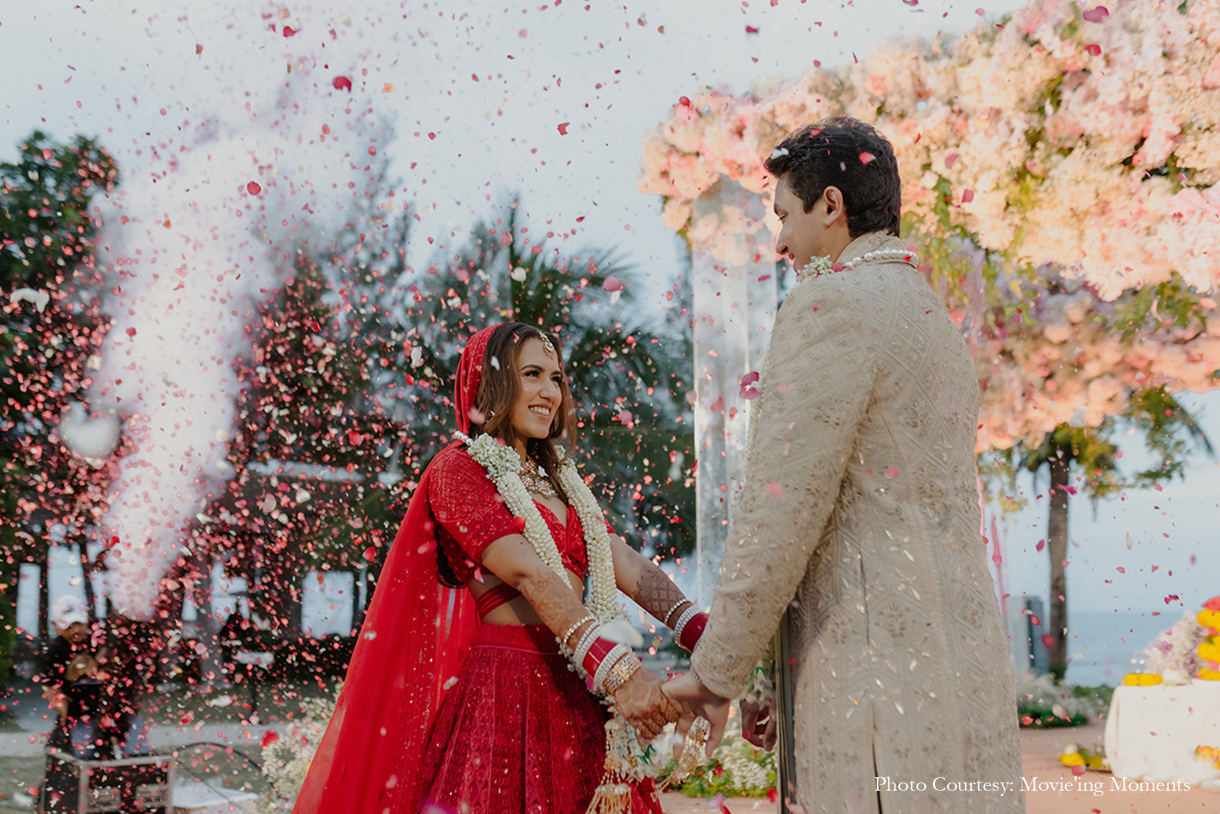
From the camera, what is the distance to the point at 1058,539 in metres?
5.51

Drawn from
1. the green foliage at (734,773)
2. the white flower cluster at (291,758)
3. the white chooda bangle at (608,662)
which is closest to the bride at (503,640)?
the white chooda bangle at (608,662)

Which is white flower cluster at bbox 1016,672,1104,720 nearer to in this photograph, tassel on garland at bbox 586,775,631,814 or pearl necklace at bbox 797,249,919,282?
tassel on garland at bbox 586,775,631,814

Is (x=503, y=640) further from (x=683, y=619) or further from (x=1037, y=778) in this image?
(x=1037, y=778)

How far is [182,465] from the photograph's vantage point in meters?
5.23

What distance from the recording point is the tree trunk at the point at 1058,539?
5461mm

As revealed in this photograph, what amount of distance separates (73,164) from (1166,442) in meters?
6.62

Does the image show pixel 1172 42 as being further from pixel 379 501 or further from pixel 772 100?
pixel 379 501

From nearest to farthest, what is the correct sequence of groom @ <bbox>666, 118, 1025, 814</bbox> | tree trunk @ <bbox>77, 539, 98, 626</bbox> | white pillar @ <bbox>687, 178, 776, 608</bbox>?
groom @ <bbox>666, 118, 1025, 814</bbox>, white pillar @ <bbox>687, 178, 776, 608</bbox>, tree trunk @ <bbox>77, 539, 98, 626</bbox>

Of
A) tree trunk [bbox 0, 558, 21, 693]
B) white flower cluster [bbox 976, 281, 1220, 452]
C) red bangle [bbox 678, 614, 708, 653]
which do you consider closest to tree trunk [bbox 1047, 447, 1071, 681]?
white flower cluster [bbox 976, 281, 1220, 452]

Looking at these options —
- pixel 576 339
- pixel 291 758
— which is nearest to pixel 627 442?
pixel 576 339

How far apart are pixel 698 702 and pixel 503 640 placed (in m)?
0.65

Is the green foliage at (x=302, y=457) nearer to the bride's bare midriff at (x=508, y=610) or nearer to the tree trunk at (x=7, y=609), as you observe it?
the tree trunk at (x=7, y=609)

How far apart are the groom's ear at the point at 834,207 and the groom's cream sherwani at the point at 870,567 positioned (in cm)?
15

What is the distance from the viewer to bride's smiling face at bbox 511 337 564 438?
2.28 m
